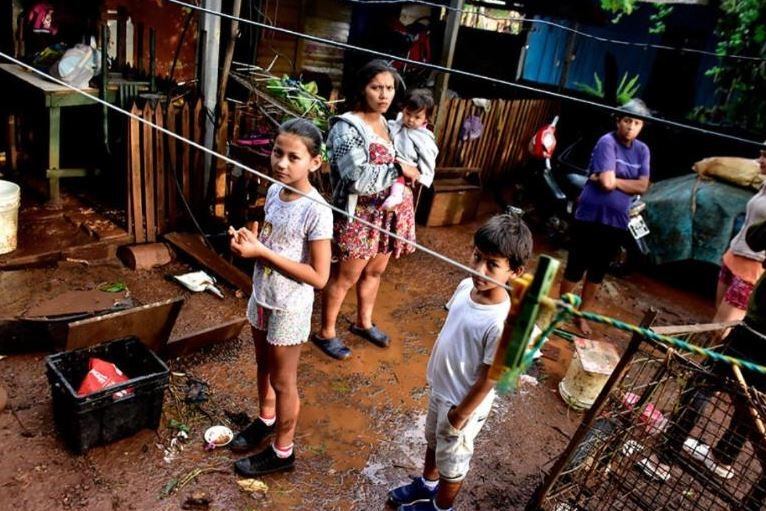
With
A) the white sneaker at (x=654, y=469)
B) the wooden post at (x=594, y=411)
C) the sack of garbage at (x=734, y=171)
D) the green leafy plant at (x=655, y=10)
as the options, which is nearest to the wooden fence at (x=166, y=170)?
the wooden post at (x=594, y=411)

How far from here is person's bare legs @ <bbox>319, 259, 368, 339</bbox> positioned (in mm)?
4375

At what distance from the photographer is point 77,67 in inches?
220

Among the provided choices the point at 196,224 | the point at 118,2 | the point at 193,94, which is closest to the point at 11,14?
the point at 118,2

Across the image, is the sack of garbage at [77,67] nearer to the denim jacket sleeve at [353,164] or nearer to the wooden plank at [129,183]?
the wooden plank at [129,183]

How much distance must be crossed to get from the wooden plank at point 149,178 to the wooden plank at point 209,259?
0.17m

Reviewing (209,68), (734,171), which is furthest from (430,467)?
(734,171)

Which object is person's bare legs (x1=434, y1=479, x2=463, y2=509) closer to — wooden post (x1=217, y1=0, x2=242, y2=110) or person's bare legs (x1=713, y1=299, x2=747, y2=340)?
person's bare legs (x1=713, y1=299, x2=747, y2=340)

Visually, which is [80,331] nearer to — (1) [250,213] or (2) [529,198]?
(1) [250,213]

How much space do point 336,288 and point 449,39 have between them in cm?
416

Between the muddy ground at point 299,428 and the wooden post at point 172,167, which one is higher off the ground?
the wooden post at point 172,167

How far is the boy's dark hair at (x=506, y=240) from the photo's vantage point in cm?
244

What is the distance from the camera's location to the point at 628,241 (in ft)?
23.8

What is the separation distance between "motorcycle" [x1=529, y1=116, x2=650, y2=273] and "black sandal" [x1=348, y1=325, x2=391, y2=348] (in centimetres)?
369

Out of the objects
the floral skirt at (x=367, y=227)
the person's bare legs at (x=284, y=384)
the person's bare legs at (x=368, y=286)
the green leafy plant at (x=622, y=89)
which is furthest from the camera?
the green leafy plant at (x=622, y=89)
